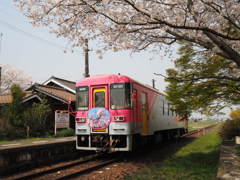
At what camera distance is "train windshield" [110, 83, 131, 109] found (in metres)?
8.52

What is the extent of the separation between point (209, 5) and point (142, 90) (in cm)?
522

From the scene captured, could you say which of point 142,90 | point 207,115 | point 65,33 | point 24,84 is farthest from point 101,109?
point 24,84

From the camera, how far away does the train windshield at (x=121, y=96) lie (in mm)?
8523

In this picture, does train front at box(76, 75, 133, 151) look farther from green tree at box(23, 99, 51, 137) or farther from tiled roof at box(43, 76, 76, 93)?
tiled roof at box(43, 76, 76, 93)

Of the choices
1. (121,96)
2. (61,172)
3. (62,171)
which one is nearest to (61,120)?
(121,96)

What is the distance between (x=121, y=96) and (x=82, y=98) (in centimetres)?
160

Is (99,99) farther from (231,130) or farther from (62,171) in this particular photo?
(231,130)

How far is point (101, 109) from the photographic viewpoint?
344 inches

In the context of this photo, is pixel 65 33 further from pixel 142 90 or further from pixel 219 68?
pixel 219 68

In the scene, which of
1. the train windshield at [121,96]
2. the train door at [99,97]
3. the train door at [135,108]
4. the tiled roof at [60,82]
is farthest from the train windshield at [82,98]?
the tiled roof at [60,82]

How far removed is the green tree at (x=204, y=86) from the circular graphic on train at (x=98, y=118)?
2.41 metres

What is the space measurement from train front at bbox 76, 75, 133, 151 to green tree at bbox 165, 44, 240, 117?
1.76m

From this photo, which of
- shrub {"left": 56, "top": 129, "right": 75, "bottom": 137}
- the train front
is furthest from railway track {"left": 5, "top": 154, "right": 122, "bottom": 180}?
shrub {"left": 56, "top": 129, "right": 75, "bottom": 137}

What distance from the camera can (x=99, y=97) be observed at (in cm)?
903
